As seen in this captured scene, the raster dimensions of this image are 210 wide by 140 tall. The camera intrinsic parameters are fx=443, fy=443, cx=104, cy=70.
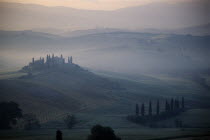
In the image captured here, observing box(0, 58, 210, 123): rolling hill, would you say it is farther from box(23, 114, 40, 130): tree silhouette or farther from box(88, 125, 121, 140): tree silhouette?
Result: box(88, 125, 121, 140): tree silhouette

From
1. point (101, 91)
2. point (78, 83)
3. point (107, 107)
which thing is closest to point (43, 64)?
point (78, 83)

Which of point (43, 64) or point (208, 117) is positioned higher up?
point (43, 64)

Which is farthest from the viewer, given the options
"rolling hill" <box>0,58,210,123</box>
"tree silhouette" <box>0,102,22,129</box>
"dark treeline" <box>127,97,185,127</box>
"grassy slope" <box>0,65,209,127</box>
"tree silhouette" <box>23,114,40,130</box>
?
"rolling hill" <box>0,58,210,123</box>

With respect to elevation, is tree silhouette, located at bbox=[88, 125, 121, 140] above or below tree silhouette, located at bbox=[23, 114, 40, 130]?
above

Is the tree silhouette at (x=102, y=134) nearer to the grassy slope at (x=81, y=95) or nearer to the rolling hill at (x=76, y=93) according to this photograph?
the grassy slope at (x=81, y=95)

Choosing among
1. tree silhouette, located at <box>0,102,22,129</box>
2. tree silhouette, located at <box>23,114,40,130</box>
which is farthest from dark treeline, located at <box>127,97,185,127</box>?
tree silhouette, located at <box>0,102,22,129</box>

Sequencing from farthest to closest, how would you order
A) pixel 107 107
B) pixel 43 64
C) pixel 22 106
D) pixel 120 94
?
pixel 43 64, pixel 120 94, pixel 107 107, pixel 22 106

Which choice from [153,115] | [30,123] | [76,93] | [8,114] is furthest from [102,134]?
[76,93]

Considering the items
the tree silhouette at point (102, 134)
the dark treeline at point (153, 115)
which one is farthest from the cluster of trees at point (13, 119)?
the tree silhouette at point (102, 134)

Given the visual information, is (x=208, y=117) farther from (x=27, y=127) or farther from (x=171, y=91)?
(x=171, y=91)
